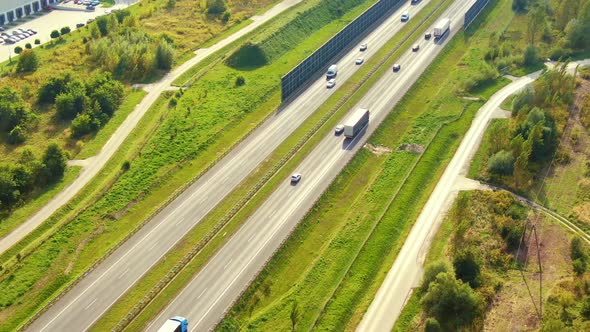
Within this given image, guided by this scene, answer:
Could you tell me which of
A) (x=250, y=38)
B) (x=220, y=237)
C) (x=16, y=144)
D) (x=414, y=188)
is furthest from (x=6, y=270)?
(x=250, y=38)

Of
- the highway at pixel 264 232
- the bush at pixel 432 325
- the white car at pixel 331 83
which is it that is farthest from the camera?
the white car at pixel 331 83

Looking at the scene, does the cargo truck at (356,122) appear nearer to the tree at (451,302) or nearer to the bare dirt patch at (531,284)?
the bare dirt patch at (531,284)

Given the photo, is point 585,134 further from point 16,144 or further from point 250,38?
point 16,144

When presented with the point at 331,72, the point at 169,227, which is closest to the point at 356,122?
the point at 331,72

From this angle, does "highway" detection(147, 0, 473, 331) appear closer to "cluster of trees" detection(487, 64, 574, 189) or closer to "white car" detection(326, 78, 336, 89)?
"white car" detection(326, 78, 336, 89)

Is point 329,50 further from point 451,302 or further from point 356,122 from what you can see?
point 451,302

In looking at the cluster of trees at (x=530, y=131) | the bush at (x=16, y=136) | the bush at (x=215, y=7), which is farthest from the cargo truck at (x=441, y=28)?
the bush at (x=16, y=136)

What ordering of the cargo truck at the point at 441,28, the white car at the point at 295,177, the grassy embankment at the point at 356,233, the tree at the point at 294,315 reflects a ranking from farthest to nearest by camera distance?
1. the cargo truck at the point at 441,28
2. the white car at the point at 295,177
3. the grassy embankment at the point at 356,233
4. the tree at the point at 294,315
